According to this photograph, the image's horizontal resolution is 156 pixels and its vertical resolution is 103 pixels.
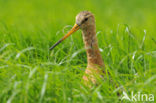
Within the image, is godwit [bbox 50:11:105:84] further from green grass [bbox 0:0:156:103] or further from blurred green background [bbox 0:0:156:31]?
blurred green background [bbox 0:0:156:31]

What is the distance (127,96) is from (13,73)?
1.13 metres

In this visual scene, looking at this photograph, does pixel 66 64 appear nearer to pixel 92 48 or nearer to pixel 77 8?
pixel 92 48

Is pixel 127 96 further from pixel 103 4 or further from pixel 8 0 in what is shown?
pixel 8 0

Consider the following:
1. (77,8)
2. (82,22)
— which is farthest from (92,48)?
(77,8)

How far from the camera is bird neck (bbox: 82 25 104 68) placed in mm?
3775

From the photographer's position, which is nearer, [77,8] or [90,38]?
[90,38]

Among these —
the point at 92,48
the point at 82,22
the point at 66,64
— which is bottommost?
the point at 66,64

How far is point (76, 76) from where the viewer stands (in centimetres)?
343

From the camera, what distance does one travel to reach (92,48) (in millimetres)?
3805

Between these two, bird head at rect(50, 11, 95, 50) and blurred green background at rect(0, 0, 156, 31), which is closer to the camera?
bird head at rect(50, 11, 95, 50)

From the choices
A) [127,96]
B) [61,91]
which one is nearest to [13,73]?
[61,91]

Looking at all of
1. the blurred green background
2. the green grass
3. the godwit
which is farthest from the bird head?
the blurred green background

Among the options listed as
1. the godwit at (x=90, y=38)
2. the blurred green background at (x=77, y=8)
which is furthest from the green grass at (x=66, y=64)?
the blurred green background at (x=77, y=8)

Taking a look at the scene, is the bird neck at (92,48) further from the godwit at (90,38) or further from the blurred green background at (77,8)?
the blurred green background at (77,8)
